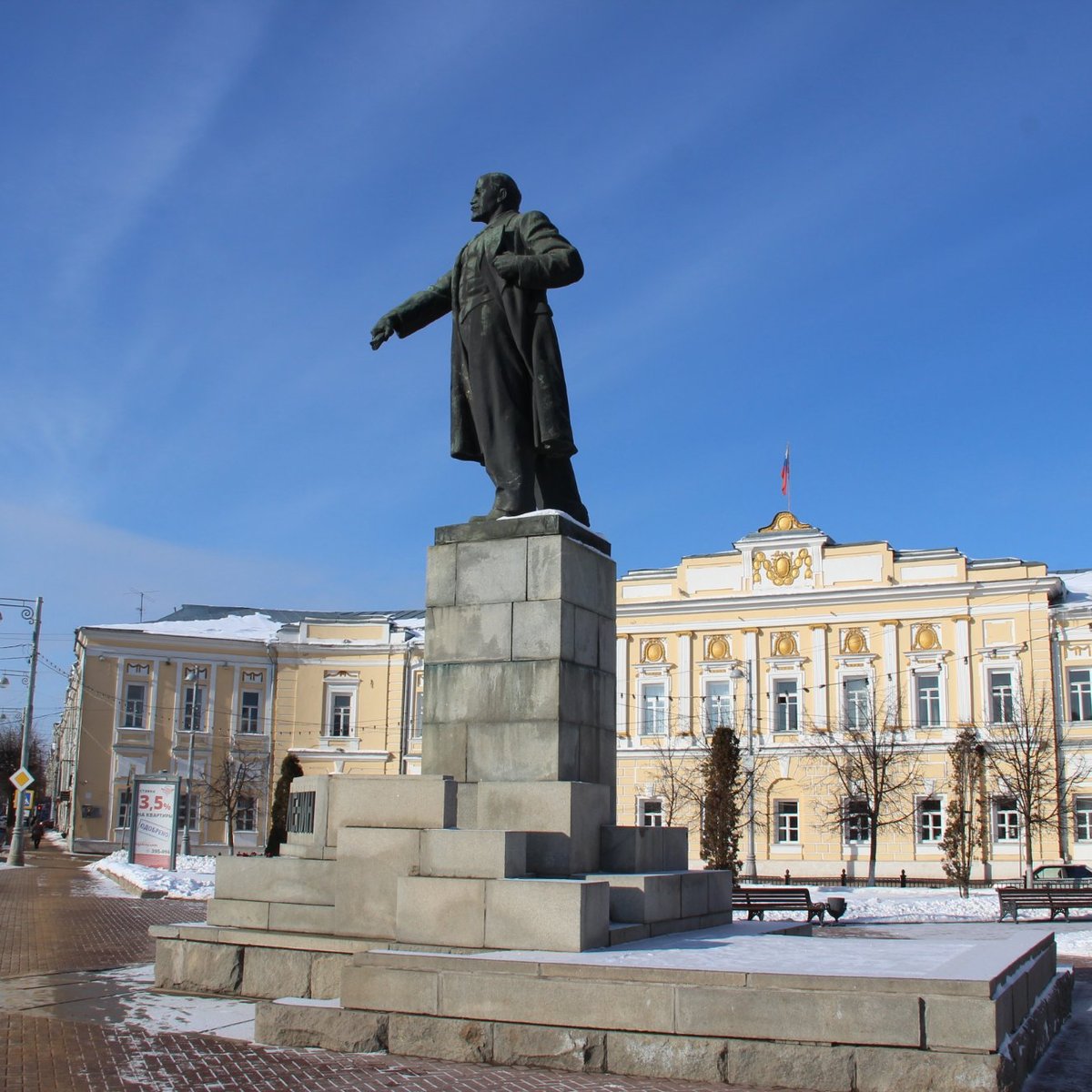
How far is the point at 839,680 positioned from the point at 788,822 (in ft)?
18.0

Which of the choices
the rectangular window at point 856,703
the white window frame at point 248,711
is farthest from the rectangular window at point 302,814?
the white window frame at point 248,711

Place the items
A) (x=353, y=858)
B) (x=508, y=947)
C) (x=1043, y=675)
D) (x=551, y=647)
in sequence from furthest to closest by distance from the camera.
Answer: (x=1043, y=675) < (x=551, y=647) < (x=353, y=858) < (x=508, y=947)

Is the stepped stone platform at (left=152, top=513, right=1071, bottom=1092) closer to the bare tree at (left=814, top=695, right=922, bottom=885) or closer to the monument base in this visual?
the monument base

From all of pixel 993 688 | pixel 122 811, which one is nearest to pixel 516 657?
pixel 993 688

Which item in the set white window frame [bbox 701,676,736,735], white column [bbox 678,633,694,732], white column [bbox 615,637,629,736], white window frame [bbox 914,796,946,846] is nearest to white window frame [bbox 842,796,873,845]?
white window frame [bbox 914,796,946,846]

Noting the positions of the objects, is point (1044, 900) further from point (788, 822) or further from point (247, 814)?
point (247, 814)

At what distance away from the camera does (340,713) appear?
5159 centimetres

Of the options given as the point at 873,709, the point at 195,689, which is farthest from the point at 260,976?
the point at 195,689

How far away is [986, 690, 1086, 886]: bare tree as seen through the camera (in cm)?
3862

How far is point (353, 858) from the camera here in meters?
8.02

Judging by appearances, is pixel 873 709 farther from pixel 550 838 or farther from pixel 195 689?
pixel 550 838

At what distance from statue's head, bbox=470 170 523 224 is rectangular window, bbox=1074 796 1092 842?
36.9 metres

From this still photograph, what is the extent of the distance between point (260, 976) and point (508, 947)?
2.13 m

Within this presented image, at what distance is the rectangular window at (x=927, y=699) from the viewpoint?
145 ft
